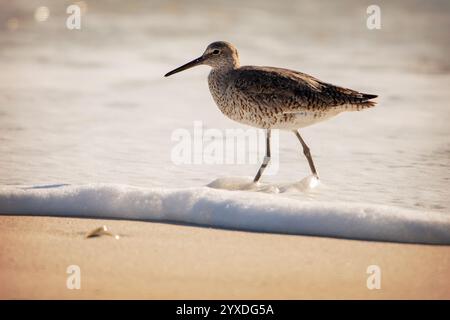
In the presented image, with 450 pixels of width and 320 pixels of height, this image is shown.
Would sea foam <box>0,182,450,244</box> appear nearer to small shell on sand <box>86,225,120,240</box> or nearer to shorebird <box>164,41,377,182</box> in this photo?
small shell on sand <box>86,225,120,240</box>

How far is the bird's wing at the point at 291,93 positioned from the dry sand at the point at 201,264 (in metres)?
2.07

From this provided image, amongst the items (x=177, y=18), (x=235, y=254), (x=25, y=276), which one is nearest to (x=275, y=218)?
(x=235, y=254)

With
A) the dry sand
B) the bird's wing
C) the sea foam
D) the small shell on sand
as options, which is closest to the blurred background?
the bird's wing

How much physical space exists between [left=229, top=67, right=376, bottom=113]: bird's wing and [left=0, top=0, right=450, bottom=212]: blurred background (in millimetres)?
526

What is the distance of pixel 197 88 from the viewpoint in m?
10.2

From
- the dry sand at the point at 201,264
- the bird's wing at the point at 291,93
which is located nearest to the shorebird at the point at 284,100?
the bird's wing at the point at 291,93

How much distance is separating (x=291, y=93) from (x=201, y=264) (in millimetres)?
2756

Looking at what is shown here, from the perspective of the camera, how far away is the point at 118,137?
816cm

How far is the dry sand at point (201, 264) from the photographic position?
4.50 meters

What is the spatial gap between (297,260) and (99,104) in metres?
4.96

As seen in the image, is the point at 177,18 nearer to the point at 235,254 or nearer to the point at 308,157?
the point at 308,157

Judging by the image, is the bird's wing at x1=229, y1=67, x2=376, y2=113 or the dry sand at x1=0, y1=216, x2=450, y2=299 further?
the bird's wing at x1=229, y1=67, x2=376, y2=113

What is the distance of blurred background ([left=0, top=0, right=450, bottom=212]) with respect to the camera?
7148 mm

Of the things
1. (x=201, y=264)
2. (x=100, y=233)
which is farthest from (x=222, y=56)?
(x=201, y=264)
